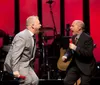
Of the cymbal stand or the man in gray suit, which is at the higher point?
the man in gray suit

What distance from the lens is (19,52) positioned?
4.21 metres

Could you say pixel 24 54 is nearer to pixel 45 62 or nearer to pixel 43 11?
pixel 45 62

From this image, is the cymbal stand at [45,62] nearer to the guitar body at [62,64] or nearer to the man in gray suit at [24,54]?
the guitar body at [62,64]

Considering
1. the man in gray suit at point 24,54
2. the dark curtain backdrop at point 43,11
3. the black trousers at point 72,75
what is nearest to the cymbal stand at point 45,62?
the dark curtain backdrop at point 43,11

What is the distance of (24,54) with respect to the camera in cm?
433

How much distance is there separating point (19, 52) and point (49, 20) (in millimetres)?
4232

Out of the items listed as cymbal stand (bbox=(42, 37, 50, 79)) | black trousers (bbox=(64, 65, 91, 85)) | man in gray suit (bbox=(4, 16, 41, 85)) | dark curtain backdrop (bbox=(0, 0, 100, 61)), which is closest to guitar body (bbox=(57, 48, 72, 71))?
cymbal stand (bbox=(42, 37, 50, 79))

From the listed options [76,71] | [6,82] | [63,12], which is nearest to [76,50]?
[76,71]

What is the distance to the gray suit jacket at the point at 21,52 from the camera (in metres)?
4.19

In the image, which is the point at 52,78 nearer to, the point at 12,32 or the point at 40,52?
the point at 40,52

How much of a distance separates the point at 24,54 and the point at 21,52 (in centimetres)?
12

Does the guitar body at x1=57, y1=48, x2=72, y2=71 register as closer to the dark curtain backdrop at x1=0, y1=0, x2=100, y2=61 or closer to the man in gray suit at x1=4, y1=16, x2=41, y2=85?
the dark curtain backdrop at x1=0, y1=0, x2=100, y2=61

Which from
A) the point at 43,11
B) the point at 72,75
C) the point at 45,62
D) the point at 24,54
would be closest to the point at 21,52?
the point at 24,54

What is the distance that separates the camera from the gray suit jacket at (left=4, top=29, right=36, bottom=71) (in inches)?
165
